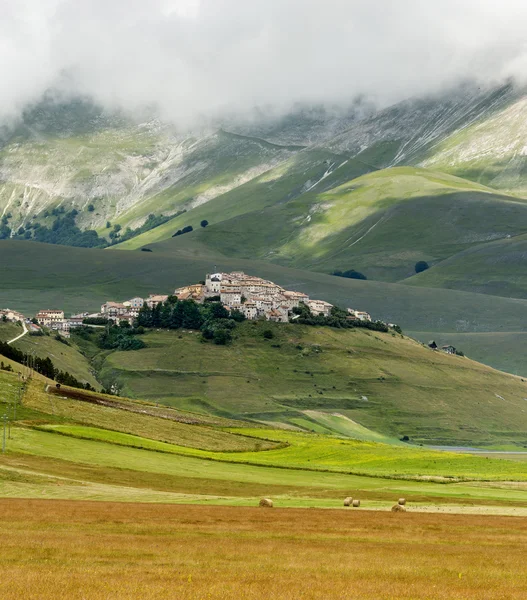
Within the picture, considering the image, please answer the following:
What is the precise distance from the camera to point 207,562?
36.1 metres

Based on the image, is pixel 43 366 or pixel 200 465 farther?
pixel 43 366

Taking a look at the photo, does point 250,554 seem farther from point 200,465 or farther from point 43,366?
point 43,366

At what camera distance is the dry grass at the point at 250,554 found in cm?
3109

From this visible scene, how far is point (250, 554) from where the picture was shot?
38.4 metres

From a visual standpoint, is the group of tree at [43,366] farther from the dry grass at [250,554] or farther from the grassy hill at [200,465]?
the dry grass at [250,554]

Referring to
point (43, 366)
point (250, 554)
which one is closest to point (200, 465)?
point (250, 554)

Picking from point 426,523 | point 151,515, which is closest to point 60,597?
point 151,515

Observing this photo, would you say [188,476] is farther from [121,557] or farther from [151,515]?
[121,557]

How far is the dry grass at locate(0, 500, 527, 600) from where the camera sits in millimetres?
31094

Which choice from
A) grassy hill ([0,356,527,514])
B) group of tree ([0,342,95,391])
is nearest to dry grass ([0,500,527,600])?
grassy hill ([0,356,527,514])

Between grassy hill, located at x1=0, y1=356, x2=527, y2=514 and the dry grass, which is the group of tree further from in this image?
the dry grass

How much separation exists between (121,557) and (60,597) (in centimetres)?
779

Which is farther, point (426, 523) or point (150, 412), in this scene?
point (150, 412)

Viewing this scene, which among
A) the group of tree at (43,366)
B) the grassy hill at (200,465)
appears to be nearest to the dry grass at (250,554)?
the grassy hill at (200,465)
